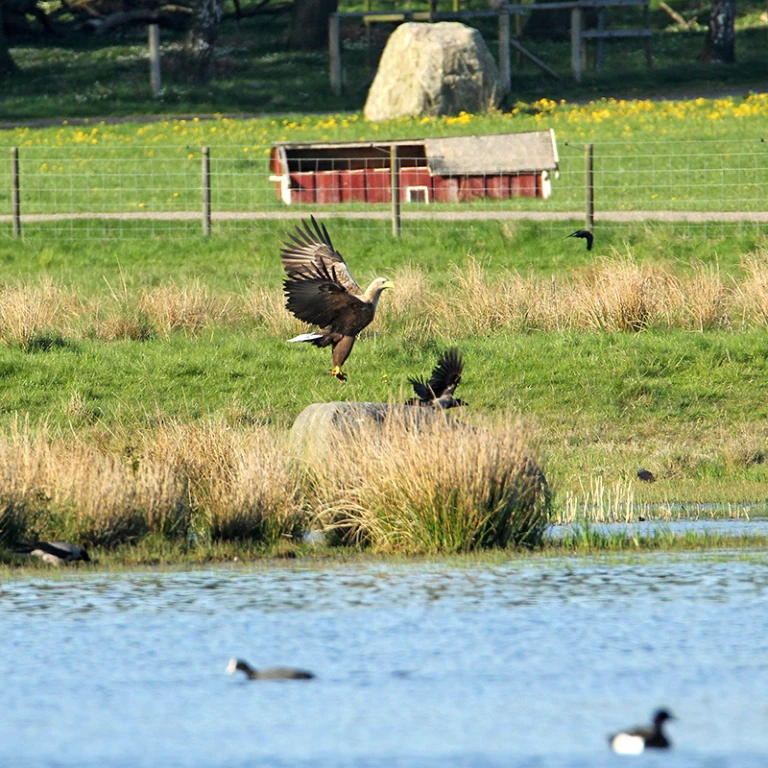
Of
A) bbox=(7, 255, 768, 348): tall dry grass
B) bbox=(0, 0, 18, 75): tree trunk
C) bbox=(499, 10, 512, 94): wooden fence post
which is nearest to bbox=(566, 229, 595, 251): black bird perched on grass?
bbox=(7, 255, 768, 348): tall dry grass

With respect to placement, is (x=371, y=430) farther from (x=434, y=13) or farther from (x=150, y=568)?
(x=434, y=13)

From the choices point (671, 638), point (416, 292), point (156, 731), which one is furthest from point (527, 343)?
point (156, 731)

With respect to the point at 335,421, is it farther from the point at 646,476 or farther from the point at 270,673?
the point at 270,673

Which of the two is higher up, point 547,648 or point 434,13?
point 434,13

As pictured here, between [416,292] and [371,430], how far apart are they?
760 centimetres

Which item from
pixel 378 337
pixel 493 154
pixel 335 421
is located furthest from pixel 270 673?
pixel 493 154

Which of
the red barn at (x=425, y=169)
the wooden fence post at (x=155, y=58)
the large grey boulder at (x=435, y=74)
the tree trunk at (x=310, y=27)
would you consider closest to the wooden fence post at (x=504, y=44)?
the large grey boulder at (x=435, y=74)

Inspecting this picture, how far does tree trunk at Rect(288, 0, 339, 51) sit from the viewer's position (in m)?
44.4

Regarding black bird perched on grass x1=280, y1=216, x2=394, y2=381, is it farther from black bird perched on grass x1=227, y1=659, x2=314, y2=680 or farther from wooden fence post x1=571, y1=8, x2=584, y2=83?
wooden fence post x1=571, y1=8, x2=584, y2=83

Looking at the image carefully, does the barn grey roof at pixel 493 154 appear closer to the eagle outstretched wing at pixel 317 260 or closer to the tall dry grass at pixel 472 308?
the tall dry grass at pixel 472 308

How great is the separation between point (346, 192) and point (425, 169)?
1362mm

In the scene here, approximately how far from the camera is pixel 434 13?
39.6 meters

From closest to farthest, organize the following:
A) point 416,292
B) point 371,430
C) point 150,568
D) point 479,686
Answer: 1. point 479,686
2. point 150,568
3. point 371,430
4. point 416,292

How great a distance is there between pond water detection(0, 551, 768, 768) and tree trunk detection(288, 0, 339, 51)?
35.7m
